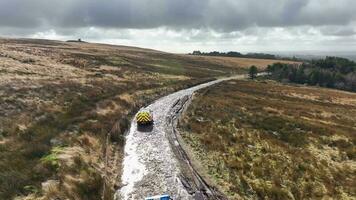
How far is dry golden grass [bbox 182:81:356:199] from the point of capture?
26.9 metres

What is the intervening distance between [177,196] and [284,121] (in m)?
31.4

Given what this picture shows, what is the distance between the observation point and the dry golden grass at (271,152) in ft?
88.2

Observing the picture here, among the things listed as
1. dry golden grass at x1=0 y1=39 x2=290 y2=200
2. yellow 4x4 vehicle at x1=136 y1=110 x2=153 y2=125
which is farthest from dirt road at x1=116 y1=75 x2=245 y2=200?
dry golden grass at x1=0 y1=39 x2=290 y2=200

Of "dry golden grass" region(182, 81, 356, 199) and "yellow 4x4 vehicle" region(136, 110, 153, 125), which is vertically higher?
"yellow 4x4 vehicle" region(136, 110, 153, 125)

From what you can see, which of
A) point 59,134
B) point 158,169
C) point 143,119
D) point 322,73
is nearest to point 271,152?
point 158,169

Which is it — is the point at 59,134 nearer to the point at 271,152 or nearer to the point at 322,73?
the point at 271,152

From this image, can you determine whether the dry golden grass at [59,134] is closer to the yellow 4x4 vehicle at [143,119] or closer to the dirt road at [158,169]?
the dirt road at [158,169]

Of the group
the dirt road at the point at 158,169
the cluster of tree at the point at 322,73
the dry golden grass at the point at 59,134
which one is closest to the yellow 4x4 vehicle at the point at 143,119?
the dirt road at the point at 158,169

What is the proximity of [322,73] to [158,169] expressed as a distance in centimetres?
12710

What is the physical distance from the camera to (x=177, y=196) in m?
22.7

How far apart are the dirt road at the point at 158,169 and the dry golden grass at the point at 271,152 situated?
166 centimetres

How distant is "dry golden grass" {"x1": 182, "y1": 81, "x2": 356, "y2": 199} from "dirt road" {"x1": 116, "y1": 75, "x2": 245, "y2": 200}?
1665mm

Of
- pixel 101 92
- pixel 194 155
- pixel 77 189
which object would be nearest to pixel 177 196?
pixel 77 189

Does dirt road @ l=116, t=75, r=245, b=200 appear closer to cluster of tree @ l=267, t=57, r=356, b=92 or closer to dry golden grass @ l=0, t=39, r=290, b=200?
dry golden grass @ l=0, t=39, r=290, b=200
